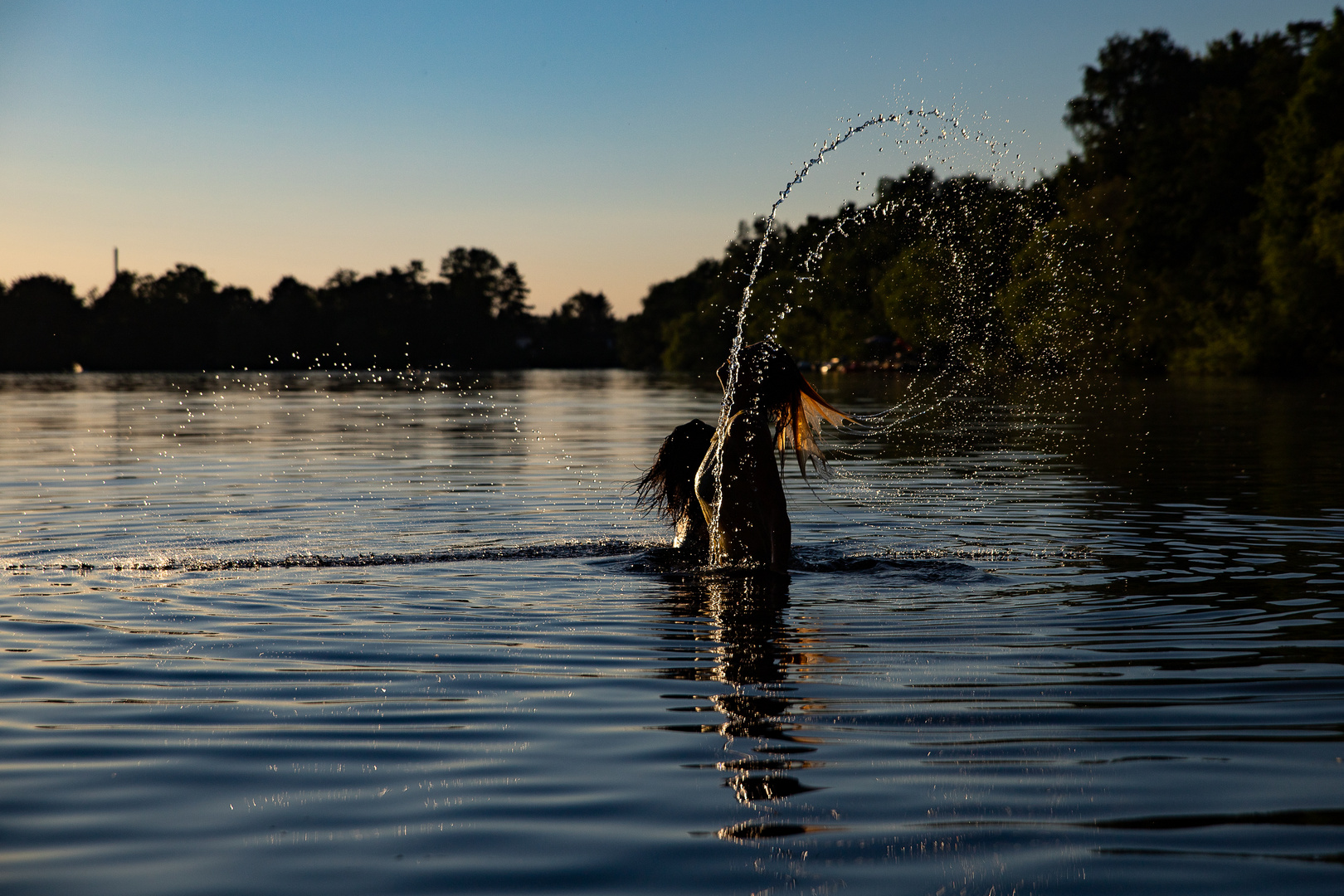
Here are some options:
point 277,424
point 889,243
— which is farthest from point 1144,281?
point 277,424

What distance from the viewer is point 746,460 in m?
9.83

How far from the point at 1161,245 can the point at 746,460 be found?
3095 inches

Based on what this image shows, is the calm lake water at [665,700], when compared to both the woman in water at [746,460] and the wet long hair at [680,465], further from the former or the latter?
the wet long hair at [680,465]

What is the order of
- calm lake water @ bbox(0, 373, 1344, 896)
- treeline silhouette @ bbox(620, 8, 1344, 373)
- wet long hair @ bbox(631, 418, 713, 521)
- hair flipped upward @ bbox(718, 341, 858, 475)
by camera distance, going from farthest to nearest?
treeline silhouette @ bbox(620, 8, 1344, 373) < wet long hair @ bbox(631, 418, 713, 521) < hair flipped upward @ bbox(718, 341, 858, 475) < calm lake water @ bbox(0, 373, 1344, 896)

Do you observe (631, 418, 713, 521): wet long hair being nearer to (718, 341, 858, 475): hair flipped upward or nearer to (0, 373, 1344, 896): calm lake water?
(0, 373, 1344, 896): calm lake water

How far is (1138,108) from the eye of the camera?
373ft

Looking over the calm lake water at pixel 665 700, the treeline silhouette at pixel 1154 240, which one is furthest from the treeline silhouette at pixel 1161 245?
the calm lake water at pixel 665 700

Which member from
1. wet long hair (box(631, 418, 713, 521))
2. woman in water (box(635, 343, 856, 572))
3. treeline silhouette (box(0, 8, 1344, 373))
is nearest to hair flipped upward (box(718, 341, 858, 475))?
woman in water (box(635, 343, 856, 572))

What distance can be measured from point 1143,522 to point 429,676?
9550mm

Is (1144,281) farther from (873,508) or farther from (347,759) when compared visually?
(347,759)

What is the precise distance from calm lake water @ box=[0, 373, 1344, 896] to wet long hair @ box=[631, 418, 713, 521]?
675mm

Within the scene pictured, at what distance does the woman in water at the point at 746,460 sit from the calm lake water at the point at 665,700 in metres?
0.46

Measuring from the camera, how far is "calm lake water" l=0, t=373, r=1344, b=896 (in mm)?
4492

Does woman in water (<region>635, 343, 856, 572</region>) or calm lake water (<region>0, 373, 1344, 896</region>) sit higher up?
woman in water (<region>635, 343, 856, 572</region>)
